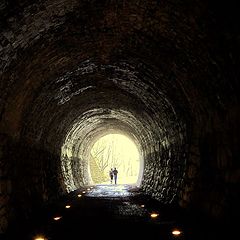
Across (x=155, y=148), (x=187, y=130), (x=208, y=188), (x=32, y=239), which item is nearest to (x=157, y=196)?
(x=155, y=148)

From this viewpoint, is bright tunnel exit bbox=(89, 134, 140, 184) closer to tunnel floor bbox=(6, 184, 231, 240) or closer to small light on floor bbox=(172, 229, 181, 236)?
tunnel floor bbox=(6, 184, 231, 240)

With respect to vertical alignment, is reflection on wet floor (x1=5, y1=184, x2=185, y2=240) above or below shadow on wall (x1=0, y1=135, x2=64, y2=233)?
below

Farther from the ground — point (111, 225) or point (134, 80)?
point (134, 80)

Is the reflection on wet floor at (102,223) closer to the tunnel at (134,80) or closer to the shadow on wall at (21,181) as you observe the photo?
the shadow on wall at (21,181)

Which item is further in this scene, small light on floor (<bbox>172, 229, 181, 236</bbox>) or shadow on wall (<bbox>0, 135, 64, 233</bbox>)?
shadow on wall (<bbox>0, 135, 64, 233</bbox>)

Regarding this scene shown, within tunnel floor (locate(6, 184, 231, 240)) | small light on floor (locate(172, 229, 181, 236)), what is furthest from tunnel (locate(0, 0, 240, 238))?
small light on floor (locate(172, 229, 181, 236))

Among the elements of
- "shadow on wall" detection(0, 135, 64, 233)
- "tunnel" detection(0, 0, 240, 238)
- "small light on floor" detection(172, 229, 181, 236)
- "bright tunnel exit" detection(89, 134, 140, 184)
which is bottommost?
"small light on floor" detection(172, 229, 181, 236)

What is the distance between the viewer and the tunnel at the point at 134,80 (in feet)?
22.7

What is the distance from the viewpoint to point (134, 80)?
40.9 ft

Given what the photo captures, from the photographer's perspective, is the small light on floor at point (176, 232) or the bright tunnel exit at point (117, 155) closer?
the small light on floor at point (176, 232)

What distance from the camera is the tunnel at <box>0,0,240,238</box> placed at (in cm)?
691

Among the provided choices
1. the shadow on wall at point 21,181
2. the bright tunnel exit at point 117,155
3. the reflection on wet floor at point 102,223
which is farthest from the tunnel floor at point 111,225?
the bright tunnel exit at point 117,155

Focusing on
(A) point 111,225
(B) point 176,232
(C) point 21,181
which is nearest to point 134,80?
(C) point 21,181

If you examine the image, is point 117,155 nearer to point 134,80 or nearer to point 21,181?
point 134,80
